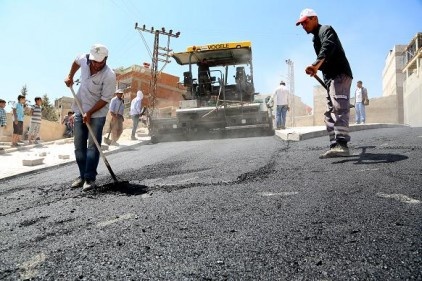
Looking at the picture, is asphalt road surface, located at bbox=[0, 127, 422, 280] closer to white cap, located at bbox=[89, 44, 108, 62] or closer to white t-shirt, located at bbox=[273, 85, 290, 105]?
white cap, located at bbox=[89, 44, 108, 62]

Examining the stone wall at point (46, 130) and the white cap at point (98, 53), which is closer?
the white cap at point (98, 53)

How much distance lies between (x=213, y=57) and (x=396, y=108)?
867 inches

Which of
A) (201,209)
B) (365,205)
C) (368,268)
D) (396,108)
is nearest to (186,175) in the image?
(201,209)

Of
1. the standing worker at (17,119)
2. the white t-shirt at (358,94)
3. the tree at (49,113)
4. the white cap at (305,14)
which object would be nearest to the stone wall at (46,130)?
the standing worker at (17,119)

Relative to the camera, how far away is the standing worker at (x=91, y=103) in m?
3.37

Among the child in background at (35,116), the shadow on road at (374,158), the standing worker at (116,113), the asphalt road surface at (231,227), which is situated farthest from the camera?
the child in background at (35,116)

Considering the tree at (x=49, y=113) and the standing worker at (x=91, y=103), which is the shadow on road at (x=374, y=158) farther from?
the tree at (x=49, y=113)

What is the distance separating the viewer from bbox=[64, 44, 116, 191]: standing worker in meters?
3.37

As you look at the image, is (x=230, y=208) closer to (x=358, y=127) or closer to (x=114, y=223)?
(x=114, y=223)

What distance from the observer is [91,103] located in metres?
3.48

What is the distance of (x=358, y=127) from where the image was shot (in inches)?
320

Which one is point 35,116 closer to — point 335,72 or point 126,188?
point 126,188

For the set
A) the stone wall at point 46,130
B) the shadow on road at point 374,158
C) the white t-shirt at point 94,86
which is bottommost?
the shadow on road at point 374,158

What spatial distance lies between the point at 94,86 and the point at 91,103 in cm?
18
